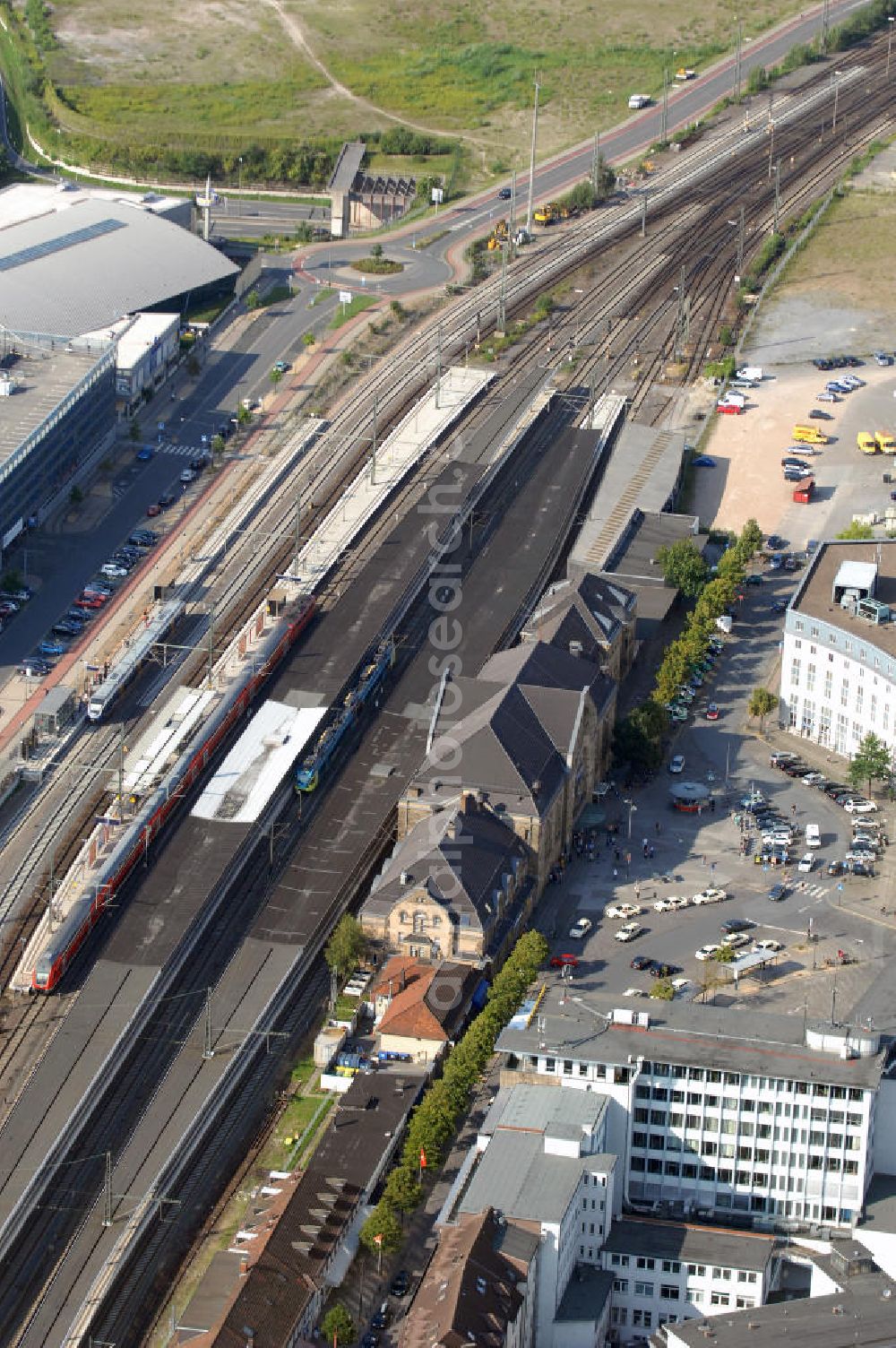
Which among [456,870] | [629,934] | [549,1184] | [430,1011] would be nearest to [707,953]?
[629,934]

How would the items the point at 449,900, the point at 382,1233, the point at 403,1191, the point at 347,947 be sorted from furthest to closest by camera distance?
the point at 449,900, the point at 347,947, the point at 403,1191, the point at 382,1233

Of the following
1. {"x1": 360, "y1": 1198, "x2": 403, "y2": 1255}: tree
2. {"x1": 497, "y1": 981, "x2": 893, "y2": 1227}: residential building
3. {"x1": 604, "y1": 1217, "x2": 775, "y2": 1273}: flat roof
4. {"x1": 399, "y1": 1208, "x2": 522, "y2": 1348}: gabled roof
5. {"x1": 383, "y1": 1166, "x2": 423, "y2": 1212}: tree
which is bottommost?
{"x1": 399, "y1": 1208, "x2": 522, "y2": 1348}: gabled roof

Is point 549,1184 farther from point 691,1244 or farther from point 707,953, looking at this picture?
point 707,953

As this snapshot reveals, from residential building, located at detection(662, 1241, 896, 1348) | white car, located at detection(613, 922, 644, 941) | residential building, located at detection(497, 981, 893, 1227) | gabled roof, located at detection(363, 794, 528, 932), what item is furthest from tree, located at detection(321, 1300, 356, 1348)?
white car, located at detection(613, 922, 644, 941)

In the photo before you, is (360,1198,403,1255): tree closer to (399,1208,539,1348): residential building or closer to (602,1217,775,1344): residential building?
(399,1208,539,1348): residential building

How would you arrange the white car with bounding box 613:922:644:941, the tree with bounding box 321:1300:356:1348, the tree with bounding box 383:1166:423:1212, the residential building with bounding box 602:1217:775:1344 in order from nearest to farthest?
the tree with bounding box 321:1300:356:1348, the residential building with bounding box 602:1217:775:1344, the tree with bounding box 383:1166:423:1212, the white car with bounding box 613:922:644:941
